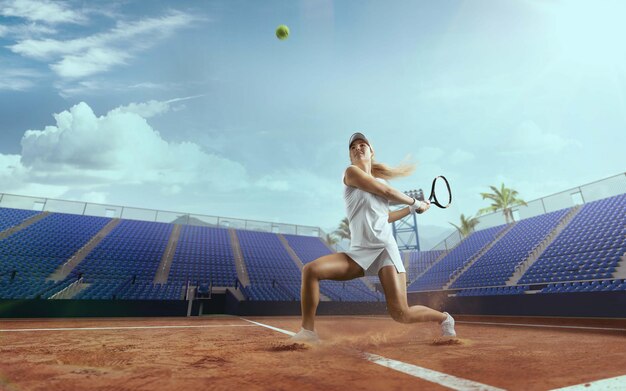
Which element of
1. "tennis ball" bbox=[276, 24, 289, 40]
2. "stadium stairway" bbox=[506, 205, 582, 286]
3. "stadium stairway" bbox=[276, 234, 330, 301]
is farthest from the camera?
"stadium stairway" bbox=[276, 234, 330, 301]

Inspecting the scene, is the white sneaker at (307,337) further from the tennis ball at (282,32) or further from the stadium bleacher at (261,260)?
the stadium bleacher at (261,260)

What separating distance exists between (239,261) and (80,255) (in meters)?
9.62

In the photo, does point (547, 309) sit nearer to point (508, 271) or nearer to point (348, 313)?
point (508, 271)

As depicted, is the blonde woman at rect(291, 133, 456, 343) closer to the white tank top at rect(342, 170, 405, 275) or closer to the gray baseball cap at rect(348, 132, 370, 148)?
the white tank top at rect(342, 170, 405, 275)

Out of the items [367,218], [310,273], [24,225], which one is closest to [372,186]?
[367,218]

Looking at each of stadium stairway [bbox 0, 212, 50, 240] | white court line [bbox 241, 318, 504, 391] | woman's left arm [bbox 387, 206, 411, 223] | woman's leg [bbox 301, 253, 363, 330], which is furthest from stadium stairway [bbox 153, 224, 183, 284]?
white court line [bbox 241, 318, 504, 391]

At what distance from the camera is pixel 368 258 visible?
3.28 meters

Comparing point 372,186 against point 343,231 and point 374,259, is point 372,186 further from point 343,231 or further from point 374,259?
point 343,231

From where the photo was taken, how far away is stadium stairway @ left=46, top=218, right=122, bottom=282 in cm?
1587

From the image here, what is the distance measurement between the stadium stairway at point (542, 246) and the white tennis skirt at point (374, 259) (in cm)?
1562

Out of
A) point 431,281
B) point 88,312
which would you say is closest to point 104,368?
point 88,312

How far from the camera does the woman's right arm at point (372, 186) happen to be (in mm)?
3270

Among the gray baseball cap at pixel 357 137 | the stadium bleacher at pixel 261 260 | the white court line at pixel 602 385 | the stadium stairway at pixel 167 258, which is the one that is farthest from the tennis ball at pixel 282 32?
the stadium stairway at pixel 167 258

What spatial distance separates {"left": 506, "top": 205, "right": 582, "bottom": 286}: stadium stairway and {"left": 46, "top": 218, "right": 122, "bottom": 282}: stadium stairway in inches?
908
